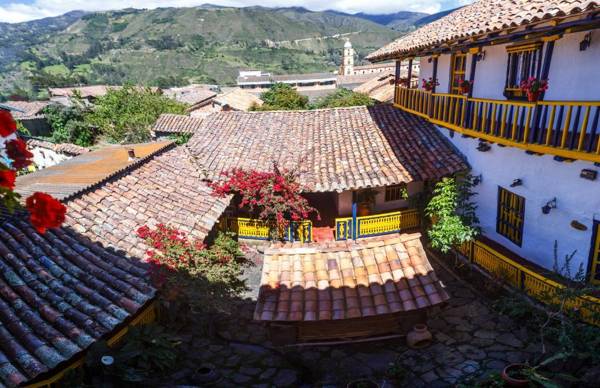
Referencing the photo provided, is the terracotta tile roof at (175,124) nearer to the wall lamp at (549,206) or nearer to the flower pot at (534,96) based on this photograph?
the flower pot at (534,96)

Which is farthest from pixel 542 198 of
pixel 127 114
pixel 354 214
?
pixel 127 114

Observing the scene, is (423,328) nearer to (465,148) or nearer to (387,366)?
(387,366)

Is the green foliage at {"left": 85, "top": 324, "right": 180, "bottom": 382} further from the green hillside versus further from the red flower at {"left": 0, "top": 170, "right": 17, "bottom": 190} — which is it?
the green hillside

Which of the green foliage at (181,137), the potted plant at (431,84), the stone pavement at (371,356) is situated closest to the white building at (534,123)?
the potted plant at (431,84)

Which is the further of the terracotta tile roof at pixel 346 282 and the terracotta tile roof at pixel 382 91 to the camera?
the terracotta tile roof at pixel 382 91

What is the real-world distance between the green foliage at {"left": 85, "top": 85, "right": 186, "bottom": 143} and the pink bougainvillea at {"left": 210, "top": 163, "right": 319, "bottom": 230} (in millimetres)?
20603

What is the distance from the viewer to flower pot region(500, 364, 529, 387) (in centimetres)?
578

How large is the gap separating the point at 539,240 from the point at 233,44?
183m

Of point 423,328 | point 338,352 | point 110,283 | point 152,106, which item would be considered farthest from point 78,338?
point 152,106

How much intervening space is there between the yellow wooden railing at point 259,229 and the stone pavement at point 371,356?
508cm

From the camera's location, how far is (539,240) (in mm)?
9922

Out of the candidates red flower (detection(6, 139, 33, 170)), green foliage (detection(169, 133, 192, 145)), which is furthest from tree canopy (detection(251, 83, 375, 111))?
red flower (detection(6, 139, 33, 170))

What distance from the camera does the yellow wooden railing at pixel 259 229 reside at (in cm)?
1422

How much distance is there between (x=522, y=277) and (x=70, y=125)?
37750 millimetres
